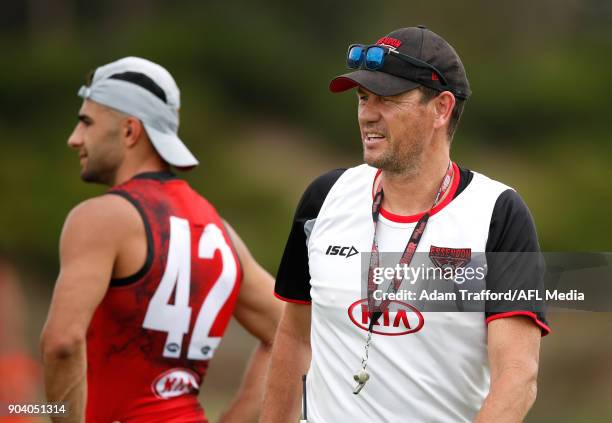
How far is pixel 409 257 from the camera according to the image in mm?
3812

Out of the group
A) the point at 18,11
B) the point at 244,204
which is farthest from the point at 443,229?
the point at 18,11

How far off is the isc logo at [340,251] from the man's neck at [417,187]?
18 centimetres

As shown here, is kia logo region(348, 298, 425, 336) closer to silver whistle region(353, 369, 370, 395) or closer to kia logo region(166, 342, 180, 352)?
silver whistle region(353, 369, 370, 395)

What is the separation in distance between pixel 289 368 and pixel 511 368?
0.92 meters

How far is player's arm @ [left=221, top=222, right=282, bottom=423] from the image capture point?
5.24 meters

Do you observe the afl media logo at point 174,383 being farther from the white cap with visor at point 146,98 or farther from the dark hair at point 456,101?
the dark hair at point 456,101

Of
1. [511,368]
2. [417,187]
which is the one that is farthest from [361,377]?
[417,187]

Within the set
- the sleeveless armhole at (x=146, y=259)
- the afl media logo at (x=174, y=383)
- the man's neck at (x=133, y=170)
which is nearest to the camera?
the sleeveless armhole at (x=146, y=259)

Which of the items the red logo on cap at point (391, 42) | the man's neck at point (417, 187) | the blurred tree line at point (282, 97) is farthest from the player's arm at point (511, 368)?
the blurred tree line at point (282, 97)

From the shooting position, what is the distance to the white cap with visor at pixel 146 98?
5.24 m

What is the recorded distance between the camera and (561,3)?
94.4 ft

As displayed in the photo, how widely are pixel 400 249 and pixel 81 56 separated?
22.5 meters

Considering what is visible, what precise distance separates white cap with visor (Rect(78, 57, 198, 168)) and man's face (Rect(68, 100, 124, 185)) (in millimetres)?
69

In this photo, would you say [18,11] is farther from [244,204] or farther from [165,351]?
[165,351]
